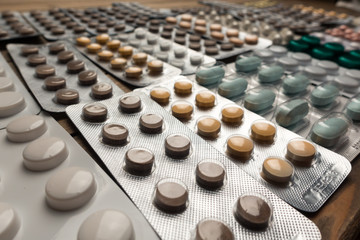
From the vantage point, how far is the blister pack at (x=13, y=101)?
49 centimetres

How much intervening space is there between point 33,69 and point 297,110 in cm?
62

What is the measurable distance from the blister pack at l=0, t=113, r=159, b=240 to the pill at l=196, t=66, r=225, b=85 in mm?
355

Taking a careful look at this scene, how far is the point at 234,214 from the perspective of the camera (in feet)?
1.14

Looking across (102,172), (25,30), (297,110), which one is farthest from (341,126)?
(25,30)

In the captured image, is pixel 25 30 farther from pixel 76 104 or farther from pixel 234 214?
pixel 234 214

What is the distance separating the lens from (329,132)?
0.48m

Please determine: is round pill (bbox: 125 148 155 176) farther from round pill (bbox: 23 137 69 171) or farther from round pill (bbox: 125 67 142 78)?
round pill (bbox: 125 67 142 78)

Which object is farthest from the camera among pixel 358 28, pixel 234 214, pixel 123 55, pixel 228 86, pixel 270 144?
pixel 358 28

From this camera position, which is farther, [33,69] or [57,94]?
[33,69]

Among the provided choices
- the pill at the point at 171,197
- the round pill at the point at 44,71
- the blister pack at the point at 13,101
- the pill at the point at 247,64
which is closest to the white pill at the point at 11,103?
Answer: the blister pack at the point at 13,101

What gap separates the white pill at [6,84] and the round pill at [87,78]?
136mm

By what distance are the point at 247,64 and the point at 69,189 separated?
22.8 inches

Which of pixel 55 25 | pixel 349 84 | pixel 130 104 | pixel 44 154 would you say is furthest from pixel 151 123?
pixel 55 25

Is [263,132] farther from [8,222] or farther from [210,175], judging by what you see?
[8,222]
